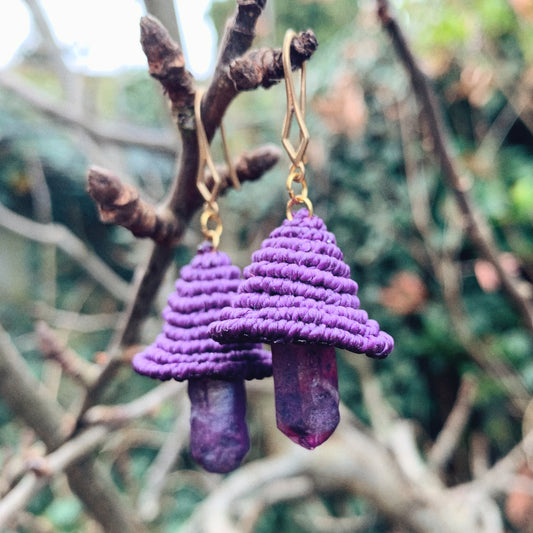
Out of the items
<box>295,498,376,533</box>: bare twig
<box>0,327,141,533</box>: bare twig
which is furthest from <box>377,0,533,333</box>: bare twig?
<box>295,498,376,533</box>: bare twig

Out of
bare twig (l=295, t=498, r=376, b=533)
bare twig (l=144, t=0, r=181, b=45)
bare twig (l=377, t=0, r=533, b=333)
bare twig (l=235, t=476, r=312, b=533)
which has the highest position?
bare twig (l=144, t=0, r=181, b=45)

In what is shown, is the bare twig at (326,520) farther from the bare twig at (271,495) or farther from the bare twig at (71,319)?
the bare twig at (71,319)

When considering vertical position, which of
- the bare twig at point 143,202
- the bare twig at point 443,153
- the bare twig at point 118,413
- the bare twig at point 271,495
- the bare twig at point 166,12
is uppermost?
the bare twig at point 166,12

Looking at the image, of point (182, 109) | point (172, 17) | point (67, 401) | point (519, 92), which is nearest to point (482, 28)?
point (519, 92)

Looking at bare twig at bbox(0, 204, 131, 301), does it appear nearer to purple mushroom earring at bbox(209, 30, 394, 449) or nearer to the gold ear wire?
the gold ear wire

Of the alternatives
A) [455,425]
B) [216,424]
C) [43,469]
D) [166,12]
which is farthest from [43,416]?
[455,425]

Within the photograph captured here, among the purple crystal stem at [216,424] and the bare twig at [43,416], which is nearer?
the purple crystal stem at [216,424]

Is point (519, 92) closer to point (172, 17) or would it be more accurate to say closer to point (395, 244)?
point (395, 244)

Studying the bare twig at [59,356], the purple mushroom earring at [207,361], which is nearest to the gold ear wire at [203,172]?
the purple mushroom earring at [207,361]
